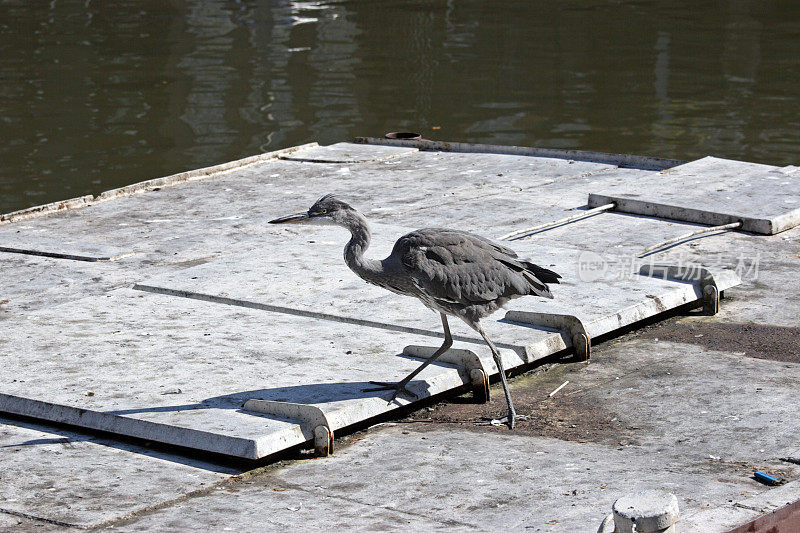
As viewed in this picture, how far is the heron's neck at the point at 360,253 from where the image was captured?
6.70m

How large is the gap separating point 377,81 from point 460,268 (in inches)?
664

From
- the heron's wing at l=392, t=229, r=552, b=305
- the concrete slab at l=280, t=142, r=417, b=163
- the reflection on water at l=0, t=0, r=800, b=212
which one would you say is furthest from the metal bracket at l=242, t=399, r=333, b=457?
the reflection on water at l=0, t=0, r=800, b=212

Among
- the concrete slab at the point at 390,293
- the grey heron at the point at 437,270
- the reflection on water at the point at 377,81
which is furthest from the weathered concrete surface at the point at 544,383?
the reflection on water at the point at 377,81

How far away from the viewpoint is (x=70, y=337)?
7871 millimetres

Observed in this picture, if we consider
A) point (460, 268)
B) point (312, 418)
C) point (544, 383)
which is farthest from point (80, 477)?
point (544, 383)

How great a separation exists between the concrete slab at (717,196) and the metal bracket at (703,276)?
5.30 feet

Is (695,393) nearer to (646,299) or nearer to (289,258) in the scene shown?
(646,299)

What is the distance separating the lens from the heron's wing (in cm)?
670

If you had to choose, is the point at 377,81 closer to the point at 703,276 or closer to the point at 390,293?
the point at 390,293

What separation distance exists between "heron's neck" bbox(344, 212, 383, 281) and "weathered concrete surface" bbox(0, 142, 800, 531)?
0.87 meters

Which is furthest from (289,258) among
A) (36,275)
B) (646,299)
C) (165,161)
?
(165,161)

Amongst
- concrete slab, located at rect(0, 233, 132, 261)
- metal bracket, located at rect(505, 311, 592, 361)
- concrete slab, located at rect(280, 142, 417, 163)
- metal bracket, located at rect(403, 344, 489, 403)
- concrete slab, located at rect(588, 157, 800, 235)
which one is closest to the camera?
metal bracket, located at rect(403, 344, 489, 403)

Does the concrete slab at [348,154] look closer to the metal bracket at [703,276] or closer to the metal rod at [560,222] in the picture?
the metal rod at [560,222]

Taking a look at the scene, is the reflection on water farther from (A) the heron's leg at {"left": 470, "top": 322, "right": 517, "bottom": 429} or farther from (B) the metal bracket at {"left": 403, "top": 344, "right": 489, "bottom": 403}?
(A) the heron's leg at {"left": 470, "top": 322, "right": 517, "bottom": 429}
